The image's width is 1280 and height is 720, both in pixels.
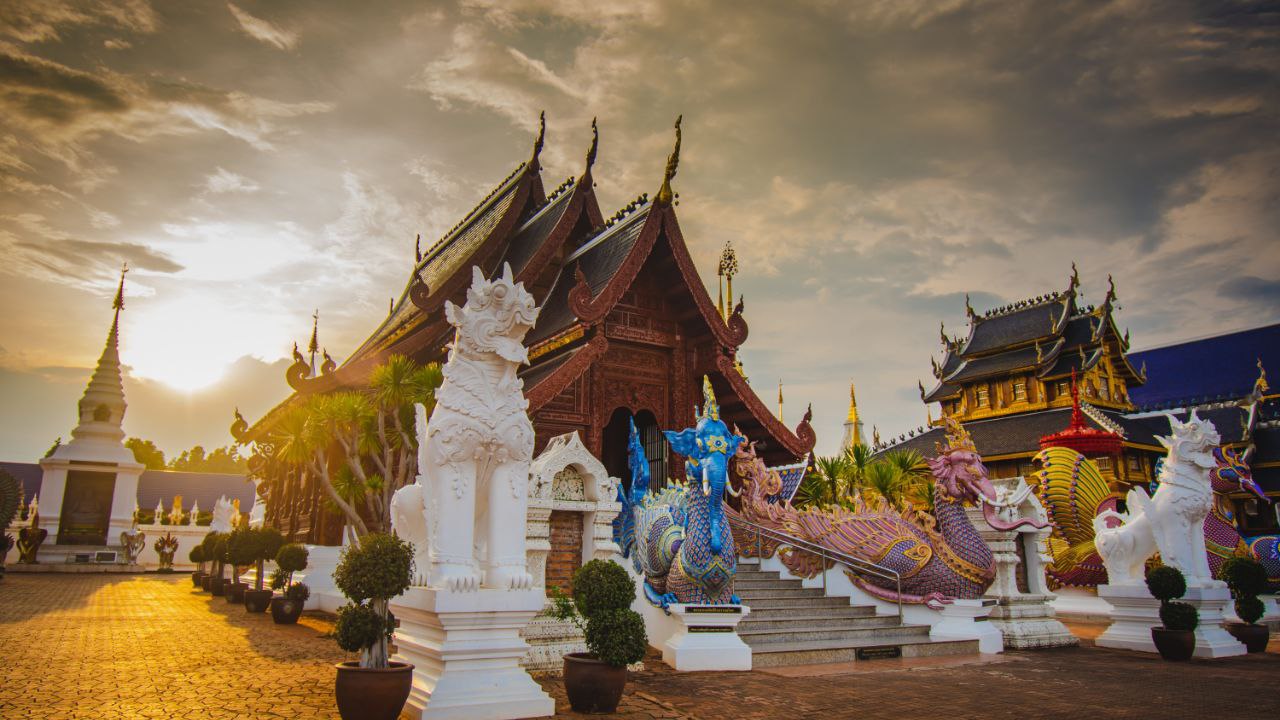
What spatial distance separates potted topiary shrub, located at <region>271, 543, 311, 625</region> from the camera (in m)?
10.5

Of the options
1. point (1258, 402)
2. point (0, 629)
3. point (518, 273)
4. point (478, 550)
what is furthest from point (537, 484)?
point (1258, 402)

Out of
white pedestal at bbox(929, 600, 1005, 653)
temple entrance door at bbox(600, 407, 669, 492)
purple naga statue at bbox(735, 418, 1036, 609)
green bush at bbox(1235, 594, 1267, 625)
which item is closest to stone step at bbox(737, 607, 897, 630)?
purple naga statue at bbox(735, 418, 1036, 609)

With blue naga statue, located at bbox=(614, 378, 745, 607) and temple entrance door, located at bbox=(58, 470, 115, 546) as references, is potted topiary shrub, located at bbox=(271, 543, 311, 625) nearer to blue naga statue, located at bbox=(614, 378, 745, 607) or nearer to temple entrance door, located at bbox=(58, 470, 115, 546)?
blue naga statue, located at bbox=(614, 378, 745, 607)

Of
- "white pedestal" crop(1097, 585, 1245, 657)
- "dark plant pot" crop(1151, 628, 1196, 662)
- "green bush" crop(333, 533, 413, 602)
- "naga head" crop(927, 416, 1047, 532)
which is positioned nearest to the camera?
"green bush" crop(333, 533, 413, 602)

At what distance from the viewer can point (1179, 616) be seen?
8.64 meters

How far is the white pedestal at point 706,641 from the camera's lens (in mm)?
7355

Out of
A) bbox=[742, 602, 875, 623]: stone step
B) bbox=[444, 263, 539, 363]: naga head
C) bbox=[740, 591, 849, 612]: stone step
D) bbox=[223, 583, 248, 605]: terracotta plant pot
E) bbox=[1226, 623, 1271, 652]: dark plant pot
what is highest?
bbox=[444, 263, 539, 363]: naga head

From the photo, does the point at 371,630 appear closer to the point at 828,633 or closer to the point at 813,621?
the point at 828,633

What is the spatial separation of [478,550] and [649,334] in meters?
6.92

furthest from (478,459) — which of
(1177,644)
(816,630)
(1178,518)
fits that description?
(1178,518)

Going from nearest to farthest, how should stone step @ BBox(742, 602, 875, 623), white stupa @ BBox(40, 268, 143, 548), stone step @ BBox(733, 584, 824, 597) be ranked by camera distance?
1. stone step @ BBox(742, 602, 875, 623)
2. stone step @ BBox(733, 584, 824, 597)
3. white stupa @ BBox(40, 268, 143, 548)

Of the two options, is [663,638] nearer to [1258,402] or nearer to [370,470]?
[370,470]

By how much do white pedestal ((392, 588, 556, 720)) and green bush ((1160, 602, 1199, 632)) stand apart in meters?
7.56

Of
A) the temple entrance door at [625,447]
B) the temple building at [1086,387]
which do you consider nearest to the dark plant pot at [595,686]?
the temple entrance door at [625,447]
